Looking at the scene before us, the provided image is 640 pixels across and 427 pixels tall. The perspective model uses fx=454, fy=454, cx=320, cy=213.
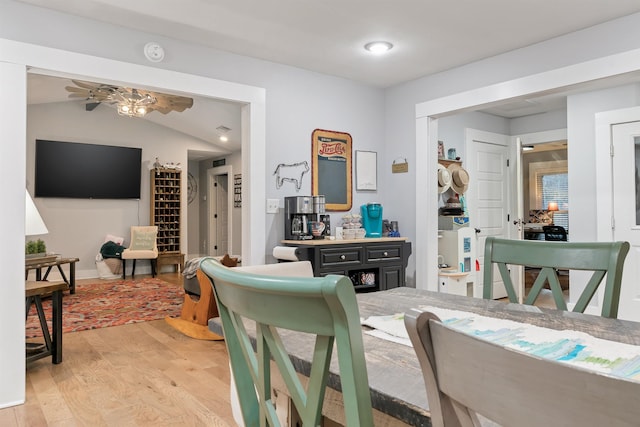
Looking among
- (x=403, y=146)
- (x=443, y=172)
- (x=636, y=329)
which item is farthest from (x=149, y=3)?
(x=443, y=172)

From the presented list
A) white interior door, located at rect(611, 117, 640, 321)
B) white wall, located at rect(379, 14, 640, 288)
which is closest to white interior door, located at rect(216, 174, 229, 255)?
white wall, located at rect(379, 14, 640, 288)

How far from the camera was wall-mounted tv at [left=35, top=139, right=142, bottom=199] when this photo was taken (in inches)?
283

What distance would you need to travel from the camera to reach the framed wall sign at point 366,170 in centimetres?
438

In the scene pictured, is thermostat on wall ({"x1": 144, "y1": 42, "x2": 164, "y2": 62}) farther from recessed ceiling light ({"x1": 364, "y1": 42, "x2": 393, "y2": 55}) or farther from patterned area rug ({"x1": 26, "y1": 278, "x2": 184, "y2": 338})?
patterned area rug ({"x1": 26, "y1": 278, "x2": 184, "y2": 338})

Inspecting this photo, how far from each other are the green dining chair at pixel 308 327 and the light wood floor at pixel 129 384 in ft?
5.94

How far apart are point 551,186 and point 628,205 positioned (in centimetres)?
675

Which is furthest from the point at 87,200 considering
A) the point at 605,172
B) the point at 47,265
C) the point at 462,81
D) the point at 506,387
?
the point at 506,387

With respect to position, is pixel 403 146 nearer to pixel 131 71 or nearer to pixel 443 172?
pixel 443 172

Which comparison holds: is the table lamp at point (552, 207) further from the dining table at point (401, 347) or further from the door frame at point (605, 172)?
the dining table at point (401, 347)

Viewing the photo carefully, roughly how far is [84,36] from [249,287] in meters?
2.87

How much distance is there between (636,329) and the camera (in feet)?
4.16

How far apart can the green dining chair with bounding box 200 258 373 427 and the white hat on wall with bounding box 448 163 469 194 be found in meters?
4.55

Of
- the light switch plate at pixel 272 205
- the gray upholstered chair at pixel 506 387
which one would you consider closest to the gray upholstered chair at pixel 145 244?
the light switch plate at pixel 272 205

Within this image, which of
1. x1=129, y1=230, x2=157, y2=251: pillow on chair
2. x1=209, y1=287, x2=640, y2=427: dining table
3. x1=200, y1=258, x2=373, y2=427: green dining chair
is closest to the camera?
x1=200, y1=258, x2=373, y2=427: green dining chair
